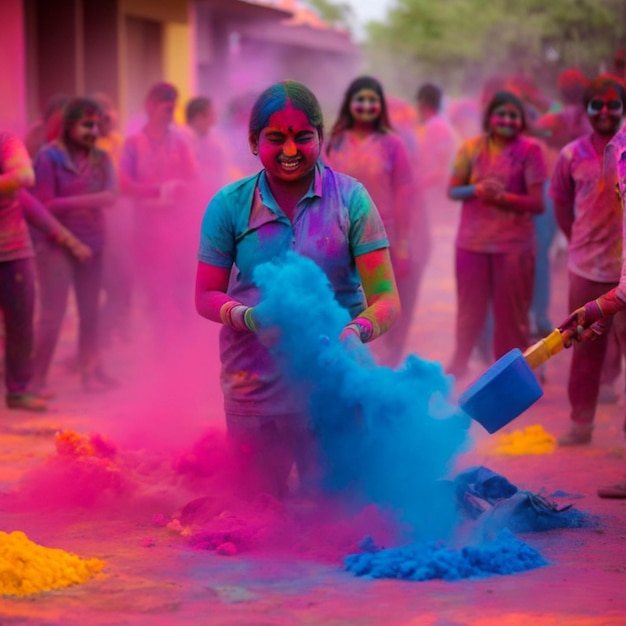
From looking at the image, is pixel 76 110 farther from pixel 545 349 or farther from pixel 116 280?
pixel 545 349

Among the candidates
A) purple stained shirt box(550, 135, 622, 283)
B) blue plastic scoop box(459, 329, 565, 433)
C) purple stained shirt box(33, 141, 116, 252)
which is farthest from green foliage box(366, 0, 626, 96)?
blue plastic scoop box(459, 329, 565, 433)

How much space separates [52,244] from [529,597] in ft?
18.3

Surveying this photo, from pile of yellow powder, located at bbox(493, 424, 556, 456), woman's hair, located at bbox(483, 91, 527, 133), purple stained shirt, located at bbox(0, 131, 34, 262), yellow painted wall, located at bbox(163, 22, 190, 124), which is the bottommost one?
pile of yellow powder, located at bbox(493, 424, 556, 456)

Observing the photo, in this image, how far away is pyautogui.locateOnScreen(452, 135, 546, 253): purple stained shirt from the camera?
843 centimetres

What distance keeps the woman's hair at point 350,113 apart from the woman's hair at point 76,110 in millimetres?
1750

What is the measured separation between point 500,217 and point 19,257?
3347mm

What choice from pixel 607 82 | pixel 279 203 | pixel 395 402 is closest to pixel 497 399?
pixel 395 402

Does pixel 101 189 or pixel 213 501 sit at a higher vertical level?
pixel 101 189

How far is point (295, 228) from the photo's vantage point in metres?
5.04

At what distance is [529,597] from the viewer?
4230mm

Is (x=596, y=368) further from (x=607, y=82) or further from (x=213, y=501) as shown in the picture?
(x=213, y=501)

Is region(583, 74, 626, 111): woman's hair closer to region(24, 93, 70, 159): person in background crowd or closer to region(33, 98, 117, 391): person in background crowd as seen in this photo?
region(33, 98, 117, 391): person in background crowd

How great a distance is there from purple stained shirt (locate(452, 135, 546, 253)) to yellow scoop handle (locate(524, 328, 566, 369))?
3.55 m

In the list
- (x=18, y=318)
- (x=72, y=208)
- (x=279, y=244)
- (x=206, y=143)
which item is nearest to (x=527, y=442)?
(x=279, y=244)
